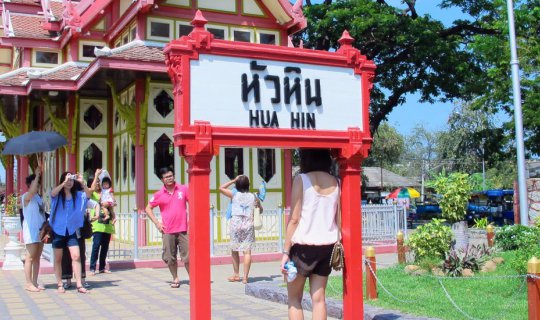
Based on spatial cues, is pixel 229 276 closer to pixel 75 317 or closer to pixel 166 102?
pixel 75 317

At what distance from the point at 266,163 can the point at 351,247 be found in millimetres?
11626

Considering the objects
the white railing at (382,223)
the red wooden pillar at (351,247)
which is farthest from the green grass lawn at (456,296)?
the white railing at (382,223)

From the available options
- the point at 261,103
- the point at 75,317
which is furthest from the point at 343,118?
the point at 75,317

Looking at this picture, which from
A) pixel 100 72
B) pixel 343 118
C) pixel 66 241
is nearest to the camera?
pixel 343 118

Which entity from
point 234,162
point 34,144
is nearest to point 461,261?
point 34,144

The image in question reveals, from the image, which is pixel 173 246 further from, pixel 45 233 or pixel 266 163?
pixel 266 163

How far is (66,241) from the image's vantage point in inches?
349

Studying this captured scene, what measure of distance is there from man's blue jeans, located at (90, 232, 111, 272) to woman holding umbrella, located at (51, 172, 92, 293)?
5.29ft

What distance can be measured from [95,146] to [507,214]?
830 inches

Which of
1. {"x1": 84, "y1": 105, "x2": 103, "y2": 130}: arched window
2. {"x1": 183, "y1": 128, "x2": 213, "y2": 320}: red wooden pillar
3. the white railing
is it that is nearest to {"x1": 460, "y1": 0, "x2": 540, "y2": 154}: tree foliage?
the white railing

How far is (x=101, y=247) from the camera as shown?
428 inches

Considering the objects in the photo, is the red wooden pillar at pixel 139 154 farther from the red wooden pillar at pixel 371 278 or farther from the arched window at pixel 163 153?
the red wooden pillar at pixel 371 278

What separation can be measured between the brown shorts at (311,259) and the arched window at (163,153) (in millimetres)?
11278

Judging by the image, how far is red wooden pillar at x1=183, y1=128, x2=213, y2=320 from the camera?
16.4 feet
